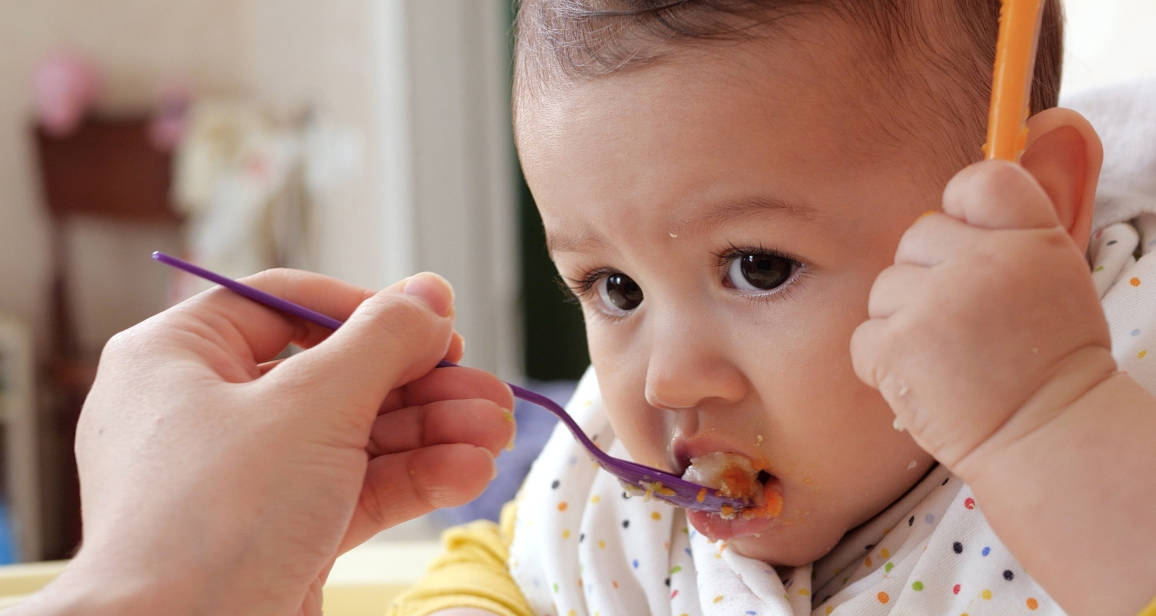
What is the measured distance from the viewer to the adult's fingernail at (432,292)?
688 millimetres

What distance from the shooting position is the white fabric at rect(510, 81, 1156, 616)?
72cm

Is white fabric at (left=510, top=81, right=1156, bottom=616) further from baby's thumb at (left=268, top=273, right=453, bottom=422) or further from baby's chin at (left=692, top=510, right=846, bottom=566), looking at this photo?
baby's thumb at (left=268, top=273, right=453, bottom=422)

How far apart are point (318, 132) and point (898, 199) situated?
2.58m

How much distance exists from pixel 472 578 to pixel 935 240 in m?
0.57

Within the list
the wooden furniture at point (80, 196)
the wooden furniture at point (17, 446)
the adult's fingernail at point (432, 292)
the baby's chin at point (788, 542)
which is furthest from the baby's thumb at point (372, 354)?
the wooden furniture at point (80, 196)

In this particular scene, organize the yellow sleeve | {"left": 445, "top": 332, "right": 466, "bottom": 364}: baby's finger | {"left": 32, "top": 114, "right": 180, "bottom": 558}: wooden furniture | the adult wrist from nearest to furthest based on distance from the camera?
the adult wrist
{"left": 445, "top": 332, "right": 466, "bottom": 364}: baby's finger
the yellow sleeve
{"left": 32, "top": 114, "right": 180, "bottom": 558}: wooden furniture

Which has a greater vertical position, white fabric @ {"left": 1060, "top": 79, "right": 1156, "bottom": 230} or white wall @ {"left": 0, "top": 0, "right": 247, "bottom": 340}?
white fabric @ {"left": 1060, "top": 79, "right": 1156, "bottom": 230}

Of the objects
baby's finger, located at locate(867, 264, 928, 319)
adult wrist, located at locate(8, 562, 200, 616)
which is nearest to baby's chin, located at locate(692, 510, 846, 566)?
baby's finger, located at locate(867, 264, 928, 319)

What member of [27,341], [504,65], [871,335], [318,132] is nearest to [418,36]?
[504,65]

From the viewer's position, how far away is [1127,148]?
900 millimetres

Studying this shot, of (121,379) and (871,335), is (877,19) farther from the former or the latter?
(121,379)

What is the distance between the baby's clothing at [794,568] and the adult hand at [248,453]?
23 cm

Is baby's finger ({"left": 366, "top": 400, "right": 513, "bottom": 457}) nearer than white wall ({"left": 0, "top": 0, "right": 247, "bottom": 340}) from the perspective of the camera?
Yes

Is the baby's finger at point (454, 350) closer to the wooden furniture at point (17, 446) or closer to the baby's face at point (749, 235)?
the baby's face at point (749, 235)
